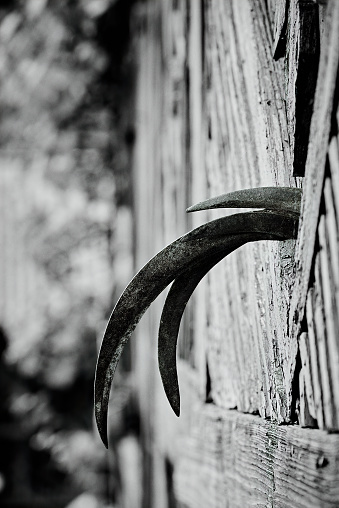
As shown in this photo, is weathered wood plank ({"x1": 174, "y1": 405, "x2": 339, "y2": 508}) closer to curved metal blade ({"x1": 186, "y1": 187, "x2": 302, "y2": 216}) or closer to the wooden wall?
the wooden wall

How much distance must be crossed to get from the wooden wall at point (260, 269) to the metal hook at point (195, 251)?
0.07 meters

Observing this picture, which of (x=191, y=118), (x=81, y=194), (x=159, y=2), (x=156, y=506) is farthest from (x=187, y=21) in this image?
(x=81, y=194)

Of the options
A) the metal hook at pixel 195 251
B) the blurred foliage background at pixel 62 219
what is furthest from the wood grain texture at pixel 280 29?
the blurred foliage background at pixel 62 219

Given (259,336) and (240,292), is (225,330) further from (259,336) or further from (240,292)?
(259,336)

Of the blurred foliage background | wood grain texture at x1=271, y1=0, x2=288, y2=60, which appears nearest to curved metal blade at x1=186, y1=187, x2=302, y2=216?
wood grain texture at x1=271, y1=0, x2=288, y2=60

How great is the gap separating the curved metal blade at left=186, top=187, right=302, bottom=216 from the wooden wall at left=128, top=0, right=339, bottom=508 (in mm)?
61

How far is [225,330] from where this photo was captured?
84.5 inches

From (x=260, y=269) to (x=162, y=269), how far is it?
1.75ft

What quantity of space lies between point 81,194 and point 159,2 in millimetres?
2548

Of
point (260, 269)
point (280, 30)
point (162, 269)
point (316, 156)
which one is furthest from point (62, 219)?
point (316, 156)

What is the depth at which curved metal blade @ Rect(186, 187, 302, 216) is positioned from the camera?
120cm

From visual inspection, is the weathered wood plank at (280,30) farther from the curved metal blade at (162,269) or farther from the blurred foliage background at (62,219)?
the blurred foliage background at (62,219)

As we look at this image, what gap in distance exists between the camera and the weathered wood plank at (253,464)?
1.05 metres

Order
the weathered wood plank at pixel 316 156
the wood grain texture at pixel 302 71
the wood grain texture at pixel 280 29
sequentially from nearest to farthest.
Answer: the weathered wood plank at pixel 316 156 → the wood grain texture at pixel 302 71 → the wood grain texture at pixel 280 29
